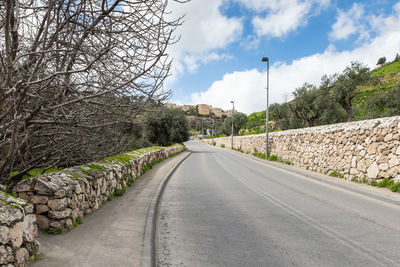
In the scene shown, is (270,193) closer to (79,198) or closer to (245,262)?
(245,262)

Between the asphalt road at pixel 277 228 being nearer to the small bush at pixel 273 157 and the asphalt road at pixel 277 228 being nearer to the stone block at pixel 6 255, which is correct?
the stone block at pixel 6 255

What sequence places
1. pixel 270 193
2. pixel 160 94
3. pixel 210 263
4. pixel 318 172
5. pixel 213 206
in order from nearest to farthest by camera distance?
pixel 210 263 → pixel 160 94 → pixel 213 206 → pixel 270 193 → pixel 318 172

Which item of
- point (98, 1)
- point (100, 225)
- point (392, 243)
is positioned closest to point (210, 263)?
point (100, 225)

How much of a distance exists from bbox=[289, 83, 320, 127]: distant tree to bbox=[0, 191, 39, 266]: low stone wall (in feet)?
126

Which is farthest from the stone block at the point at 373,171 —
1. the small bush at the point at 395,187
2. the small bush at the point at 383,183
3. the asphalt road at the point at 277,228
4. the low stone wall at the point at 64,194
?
the low stone wall at the point at 64,194

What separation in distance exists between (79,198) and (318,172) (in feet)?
43.6

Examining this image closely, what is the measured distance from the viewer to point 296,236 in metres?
4.89

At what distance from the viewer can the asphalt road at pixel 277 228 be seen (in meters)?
3.96

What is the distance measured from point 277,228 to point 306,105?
37.3 meters

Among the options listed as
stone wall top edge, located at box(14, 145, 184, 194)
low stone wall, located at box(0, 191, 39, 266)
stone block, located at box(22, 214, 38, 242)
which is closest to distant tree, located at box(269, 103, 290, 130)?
stone wall top edge, located at box(14, 145, 184, 194)

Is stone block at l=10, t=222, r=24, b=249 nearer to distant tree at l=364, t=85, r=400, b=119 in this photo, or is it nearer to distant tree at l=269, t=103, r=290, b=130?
distant tree at l=364, t=85, r=400, b=119

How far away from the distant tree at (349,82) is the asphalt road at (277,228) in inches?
959

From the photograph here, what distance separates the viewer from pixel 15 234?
302 cm

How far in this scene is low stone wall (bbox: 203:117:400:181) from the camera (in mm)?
9828
